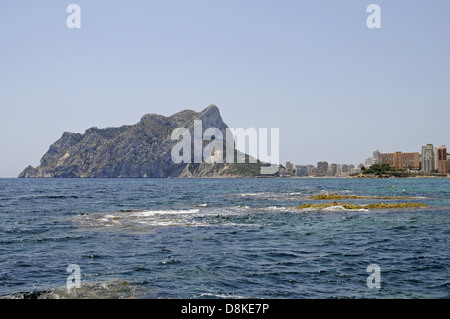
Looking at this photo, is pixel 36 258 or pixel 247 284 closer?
pixel 247 284

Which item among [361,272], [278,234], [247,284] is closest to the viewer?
[247,284]

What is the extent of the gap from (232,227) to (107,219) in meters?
14.7

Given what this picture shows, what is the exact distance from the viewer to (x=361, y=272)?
18.7 meters
